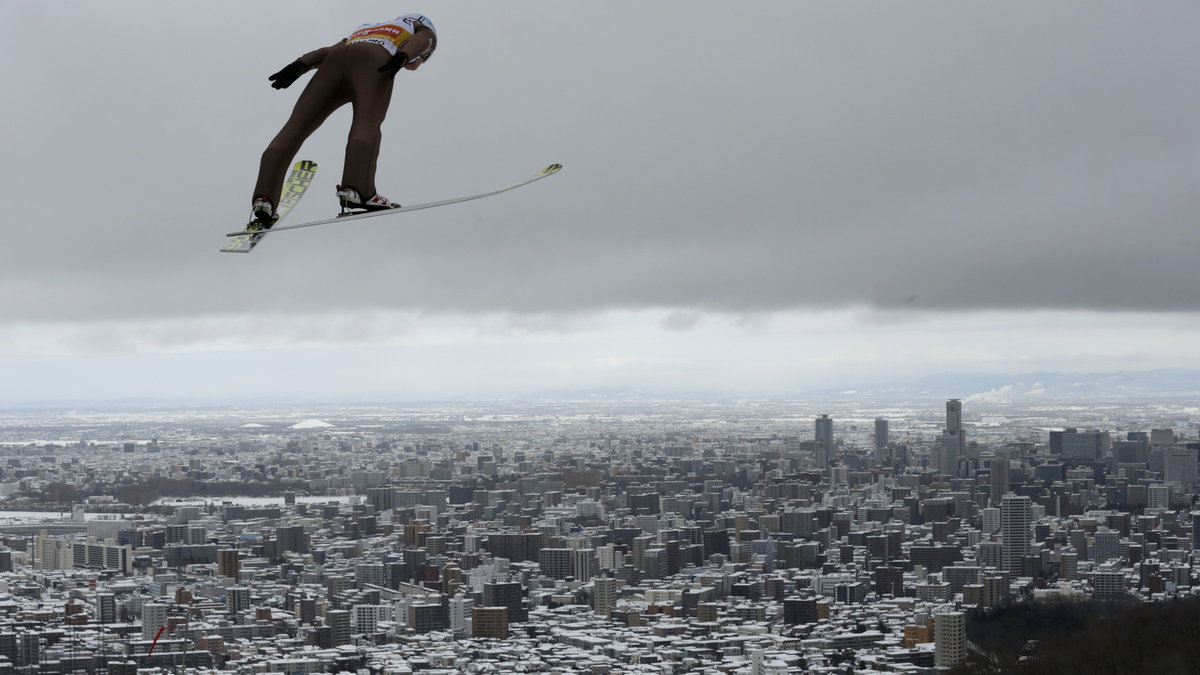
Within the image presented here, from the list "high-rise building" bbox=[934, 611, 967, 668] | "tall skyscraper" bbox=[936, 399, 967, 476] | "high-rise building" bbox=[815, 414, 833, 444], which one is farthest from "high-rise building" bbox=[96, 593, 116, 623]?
"high-rise building" bbox=[815, 414, 833, 444]

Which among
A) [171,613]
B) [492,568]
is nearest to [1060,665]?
[171,613]

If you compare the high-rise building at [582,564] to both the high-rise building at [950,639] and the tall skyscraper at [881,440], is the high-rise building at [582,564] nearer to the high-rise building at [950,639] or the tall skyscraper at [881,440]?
the high-rise building at [950,639]

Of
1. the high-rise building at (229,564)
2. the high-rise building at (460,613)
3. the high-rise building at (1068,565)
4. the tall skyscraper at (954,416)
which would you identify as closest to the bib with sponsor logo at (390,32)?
the high-rise building at (460,613)

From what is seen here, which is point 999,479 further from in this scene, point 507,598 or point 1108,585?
point 507,598

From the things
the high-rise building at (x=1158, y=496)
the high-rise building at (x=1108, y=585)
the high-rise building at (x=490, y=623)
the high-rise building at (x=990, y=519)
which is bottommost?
the high-rise building at (x=490, y=623)

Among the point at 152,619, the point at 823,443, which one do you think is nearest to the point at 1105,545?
the point at 823,443

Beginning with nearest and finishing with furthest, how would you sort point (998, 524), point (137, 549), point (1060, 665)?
point (1060, 665) → point (137, 549) → point (998, 524)

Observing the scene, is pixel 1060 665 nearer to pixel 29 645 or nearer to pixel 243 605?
pixel 29 645
